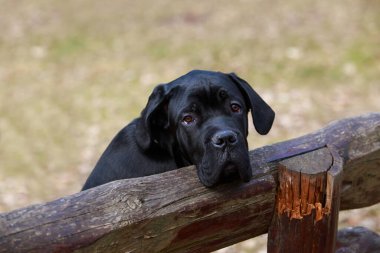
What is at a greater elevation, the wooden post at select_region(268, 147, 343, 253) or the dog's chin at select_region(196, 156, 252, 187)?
the dog's chin at select_region(196, 156, 252, 187)

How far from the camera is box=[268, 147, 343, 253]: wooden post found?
340cm

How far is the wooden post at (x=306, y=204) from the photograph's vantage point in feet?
11.2

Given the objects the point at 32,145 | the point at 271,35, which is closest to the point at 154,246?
the point at 32,145

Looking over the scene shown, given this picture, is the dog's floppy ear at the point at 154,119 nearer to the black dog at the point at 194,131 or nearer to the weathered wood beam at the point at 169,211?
the black dog at the point at 194,131

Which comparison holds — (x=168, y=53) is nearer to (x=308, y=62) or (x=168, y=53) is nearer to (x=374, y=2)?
(x=308, y=62)

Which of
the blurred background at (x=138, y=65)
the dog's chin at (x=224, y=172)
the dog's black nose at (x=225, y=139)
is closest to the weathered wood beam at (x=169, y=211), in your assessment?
the dog's chin at (x=224, y=172)

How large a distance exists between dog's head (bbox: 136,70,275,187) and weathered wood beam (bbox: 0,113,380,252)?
117mm

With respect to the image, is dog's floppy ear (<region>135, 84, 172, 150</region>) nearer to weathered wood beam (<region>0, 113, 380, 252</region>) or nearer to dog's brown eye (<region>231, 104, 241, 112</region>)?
dog's brown eye (<region>231, 104, 241, 112</region>)

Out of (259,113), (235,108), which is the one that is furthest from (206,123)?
(259,113)

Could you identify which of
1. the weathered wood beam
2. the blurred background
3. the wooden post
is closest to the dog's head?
the weathered wood beam

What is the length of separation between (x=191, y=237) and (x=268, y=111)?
3.60ft

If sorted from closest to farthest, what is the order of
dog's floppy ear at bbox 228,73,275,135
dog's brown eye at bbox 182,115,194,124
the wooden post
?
the wooden post
dog's brown eye at bbox 182,115,194,124
dog's floppy ear at bbox 228,73,275,135

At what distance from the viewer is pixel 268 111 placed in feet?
13.2

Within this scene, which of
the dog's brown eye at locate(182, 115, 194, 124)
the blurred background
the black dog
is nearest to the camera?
the black dog
